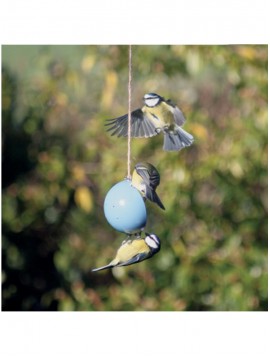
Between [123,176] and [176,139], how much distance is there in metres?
1.25

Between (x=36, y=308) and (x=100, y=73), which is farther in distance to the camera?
(x=36, y=308)

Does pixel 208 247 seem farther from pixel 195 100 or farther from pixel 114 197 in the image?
pixel 114 197

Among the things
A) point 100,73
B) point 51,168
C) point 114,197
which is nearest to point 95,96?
point 100,73

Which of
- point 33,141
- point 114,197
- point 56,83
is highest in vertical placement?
point 56,83

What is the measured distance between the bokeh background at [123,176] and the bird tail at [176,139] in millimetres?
898

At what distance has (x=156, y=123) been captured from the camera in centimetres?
182

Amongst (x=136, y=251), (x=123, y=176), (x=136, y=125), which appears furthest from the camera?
(x=123, y=176)

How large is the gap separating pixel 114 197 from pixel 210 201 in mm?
1492

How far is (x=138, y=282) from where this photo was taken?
321 cm

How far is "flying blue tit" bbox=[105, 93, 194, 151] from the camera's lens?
1783 mm

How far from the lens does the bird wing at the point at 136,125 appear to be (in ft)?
5.82

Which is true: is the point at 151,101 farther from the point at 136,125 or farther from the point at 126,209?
→ the point at 126,209

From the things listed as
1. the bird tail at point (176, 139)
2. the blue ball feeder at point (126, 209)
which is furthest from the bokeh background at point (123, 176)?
the blue ball feeder at point (126, 209)

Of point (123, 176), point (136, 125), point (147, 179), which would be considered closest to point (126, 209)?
point (147, 179)
